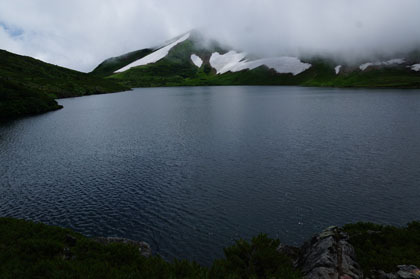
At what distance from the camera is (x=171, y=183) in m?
44.1

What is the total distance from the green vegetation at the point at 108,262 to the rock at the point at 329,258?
1.38m

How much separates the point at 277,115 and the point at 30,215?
300ft

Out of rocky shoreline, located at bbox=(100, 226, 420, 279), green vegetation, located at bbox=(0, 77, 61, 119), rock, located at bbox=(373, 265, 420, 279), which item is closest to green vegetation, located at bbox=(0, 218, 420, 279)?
rock, located at bbox=(373, 265, 420, 279)

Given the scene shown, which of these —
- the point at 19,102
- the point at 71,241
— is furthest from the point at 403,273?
the point at 19,102

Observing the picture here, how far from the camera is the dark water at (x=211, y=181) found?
3136 centimetres

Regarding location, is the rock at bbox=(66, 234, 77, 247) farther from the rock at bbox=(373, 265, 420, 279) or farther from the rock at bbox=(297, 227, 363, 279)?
the rock at bbox=(373, 265, 420, 279)

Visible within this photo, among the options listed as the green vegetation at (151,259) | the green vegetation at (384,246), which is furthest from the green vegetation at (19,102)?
the green vegetation at (384,246)

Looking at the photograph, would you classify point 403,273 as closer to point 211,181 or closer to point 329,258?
point 329,258

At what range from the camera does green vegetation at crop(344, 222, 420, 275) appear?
18264mm

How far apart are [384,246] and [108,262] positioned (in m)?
21.0

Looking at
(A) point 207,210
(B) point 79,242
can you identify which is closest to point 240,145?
(A) point 207,210

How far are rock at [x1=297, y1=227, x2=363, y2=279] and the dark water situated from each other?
711cm

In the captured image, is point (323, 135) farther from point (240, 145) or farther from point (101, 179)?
point (101, 179)

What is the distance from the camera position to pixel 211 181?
4409 centimetres
